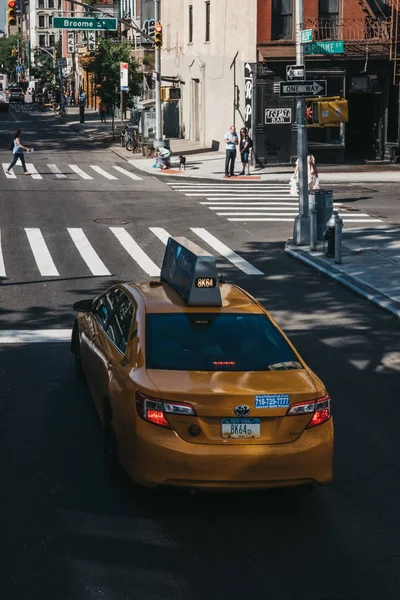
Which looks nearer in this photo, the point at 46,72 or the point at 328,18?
the point at 328,18

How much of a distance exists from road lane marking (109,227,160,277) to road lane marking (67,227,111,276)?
2.71 ft

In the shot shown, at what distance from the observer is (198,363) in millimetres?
8391

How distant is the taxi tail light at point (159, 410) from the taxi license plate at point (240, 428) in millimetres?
295

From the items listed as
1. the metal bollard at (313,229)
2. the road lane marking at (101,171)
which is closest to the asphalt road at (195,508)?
the metal bollard at (313,229)

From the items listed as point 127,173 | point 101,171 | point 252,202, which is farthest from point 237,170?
point 252,202

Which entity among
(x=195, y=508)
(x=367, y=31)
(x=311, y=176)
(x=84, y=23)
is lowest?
(x=195, y=508)

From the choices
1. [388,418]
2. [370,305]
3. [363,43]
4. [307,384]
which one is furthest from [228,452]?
[363,43]

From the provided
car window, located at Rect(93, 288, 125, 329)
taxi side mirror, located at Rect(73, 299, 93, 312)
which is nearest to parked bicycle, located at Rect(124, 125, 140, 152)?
taxi side mirror, located at Rect(73, 299, 93, 312)

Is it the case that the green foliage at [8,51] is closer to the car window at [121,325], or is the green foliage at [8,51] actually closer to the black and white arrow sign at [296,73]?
the black and white arrow sign at [296,73]

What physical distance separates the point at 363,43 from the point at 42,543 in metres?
37.8

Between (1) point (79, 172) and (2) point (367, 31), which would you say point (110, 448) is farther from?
(2) point (367, 31)

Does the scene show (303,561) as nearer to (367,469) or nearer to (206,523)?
(206,523)

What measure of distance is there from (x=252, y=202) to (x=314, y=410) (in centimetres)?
2344

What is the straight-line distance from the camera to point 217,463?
7660 mm
